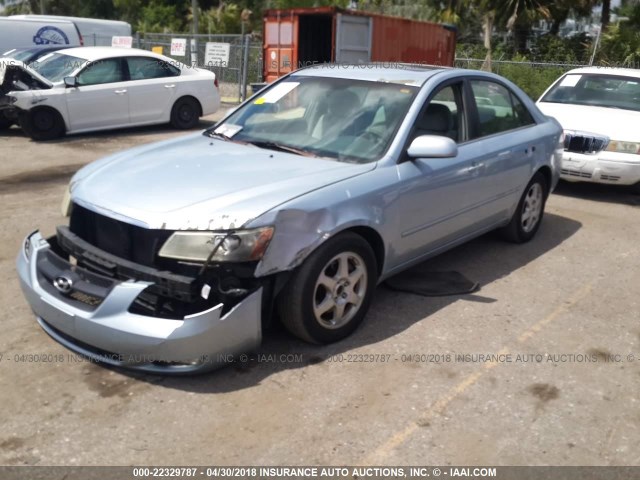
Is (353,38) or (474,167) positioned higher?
(353,38)

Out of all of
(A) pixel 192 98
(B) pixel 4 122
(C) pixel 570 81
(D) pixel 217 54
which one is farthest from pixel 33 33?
(C) pixel 570 81

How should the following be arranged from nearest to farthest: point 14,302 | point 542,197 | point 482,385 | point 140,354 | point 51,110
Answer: point 140,354, point 482,385, point 14,302, point 542,197, point 51,110

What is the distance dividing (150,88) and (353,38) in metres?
5.65

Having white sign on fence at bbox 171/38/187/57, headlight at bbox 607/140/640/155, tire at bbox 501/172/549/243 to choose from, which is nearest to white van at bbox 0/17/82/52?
white sign on fence at bbox 171/38/187/57

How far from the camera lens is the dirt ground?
10.0 ft

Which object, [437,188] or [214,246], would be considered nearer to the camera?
[214,246]

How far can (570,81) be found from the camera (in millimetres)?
9133

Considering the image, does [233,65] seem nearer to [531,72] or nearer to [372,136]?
[531,72]

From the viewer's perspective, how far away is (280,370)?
12.1 ft

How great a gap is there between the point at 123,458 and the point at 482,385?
1883 millimetres

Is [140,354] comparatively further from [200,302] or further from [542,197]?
[542,197]

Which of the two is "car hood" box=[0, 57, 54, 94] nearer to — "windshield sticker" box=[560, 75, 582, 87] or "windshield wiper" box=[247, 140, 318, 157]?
"windshield wiper" box=[247, 140, 318, 157]

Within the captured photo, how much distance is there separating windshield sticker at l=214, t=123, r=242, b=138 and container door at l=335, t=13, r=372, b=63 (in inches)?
418

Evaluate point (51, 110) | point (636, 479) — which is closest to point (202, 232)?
point (636, 479)
